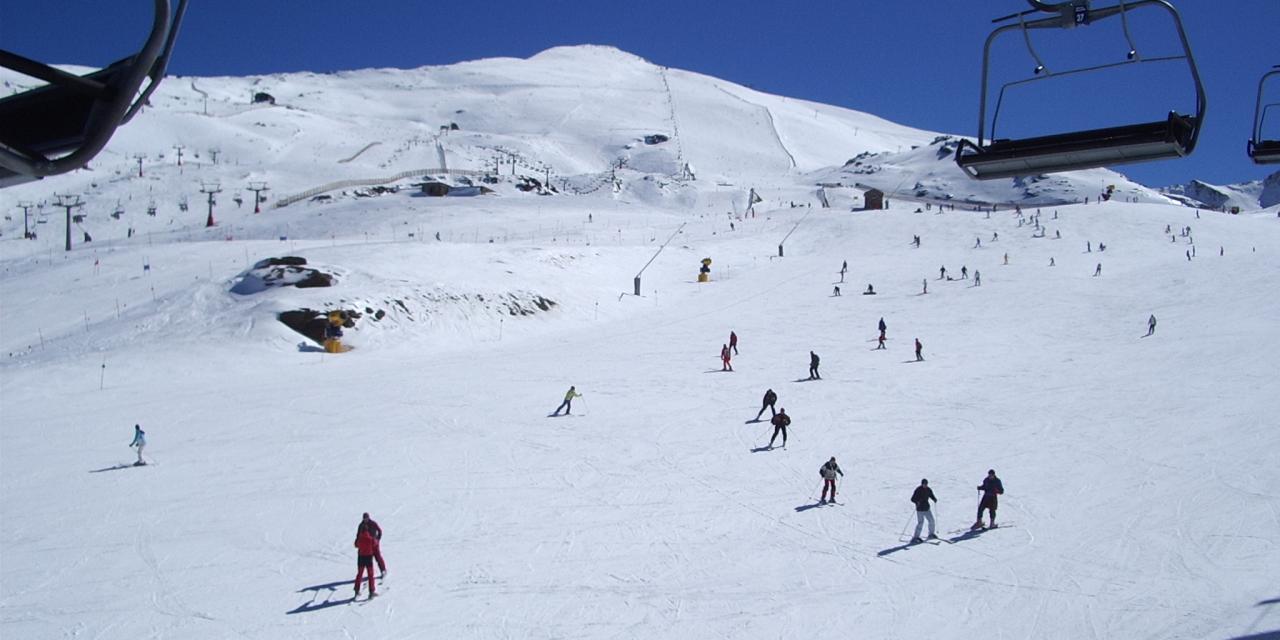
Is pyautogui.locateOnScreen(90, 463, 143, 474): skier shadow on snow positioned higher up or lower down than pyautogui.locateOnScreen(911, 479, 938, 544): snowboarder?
lower down

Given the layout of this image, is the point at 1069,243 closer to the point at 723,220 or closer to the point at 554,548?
the point at 723,220

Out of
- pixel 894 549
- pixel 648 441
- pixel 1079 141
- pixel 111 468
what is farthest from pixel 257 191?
pixel 1079 141

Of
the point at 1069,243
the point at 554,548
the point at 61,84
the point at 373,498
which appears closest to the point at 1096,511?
the point at 554,548

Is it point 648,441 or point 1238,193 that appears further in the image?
point 1238,193

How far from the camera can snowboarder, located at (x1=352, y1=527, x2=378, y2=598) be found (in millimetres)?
11289

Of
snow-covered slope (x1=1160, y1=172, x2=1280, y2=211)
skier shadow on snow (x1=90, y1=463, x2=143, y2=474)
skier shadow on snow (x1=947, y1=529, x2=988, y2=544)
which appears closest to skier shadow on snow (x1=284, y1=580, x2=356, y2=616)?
skier shadow on snow (x1=947, y1=529, x2=988, y2=544)

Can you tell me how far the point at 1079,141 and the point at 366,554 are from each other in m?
8.89

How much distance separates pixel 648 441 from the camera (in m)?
19.2

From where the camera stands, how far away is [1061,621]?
10.3m

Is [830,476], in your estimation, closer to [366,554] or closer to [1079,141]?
[366,554]

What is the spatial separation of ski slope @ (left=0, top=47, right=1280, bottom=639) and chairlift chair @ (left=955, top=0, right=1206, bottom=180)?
5.74m

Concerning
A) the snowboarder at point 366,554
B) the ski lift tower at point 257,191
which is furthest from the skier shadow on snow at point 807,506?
the ski lift tower at point 257,191

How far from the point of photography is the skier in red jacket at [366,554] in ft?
37.0

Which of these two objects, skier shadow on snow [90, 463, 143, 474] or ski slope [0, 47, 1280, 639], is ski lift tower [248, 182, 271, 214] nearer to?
ski slope [0, 47, 1280, 639]
